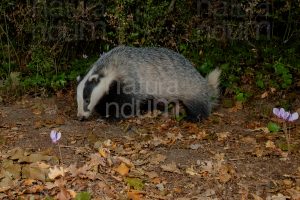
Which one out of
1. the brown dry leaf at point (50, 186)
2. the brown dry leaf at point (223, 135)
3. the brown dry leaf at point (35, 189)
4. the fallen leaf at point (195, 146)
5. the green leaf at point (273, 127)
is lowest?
the brown dry leaf at point (35, 189)

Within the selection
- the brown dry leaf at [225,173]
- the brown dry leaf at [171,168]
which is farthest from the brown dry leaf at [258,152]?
the brown dry leaf at [171,168]

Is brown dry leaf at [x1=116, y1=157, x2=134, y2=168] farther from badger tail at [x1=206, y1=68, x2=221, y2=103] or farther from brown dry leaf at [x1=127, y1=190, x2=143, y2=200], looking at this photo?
Result: badger tail at [x1=206, y1=68, x2=221, y2=103]

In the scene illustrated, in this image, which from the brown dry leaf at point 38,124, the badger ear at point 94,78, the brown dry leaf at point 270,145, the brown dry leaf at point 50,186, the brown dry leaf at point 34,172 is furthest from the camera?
the badger ear at point 94,78

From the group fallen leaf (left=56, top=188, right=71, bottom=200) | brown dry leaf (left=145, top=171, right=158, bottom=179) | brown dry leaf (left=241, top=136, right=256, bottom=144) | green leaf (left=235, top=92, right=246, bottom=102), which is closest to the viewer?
fallen leaf (left=56, top=188, right=71, bottom=200)

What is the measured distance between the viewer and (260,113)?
5.49 metres

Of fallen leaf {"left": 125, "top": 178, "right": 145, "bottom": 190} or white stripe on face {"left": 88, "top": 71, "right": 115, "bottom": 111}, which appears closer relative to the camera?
fallen leaf {"left": 125, "top": 178, "right": 145, "bottom": 190}

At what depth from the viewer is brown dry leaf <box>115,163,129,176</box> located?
399cm

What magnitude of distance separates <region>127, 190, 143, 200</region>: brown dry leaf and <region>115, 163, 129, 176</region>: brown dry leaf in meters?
0.27

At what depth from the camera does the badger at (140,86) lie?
5.44 meters

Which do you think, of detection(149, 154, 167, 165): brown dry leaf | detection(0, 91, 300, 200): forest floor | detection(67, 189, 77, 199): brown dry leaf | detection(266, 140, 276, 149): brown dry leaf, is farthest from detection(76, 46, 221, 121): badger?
detection(67, 189, 77, 199): brown dry leaf

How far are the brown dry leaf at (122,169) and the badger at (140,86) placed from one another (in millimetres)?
1430

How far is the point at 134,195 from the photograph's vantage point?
3.68m

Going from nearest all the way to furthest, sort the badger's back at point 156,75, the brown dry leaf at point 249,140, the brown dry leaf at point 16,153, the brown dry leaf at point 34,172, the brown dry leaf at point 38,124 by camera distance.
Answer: the brown dry leaf at point 34,172 < the brown dry leaf at point 16,153 < the brown dry leaf at point 249,140 < the brown dry leaf at point 38,124 < the badger's back at point 156,75

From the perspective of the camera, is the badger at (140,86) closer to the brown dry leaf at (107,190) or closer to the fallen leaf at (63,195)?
the brown dry leaf at (107,190)
